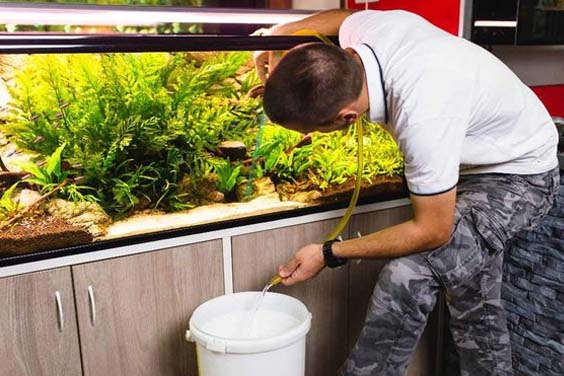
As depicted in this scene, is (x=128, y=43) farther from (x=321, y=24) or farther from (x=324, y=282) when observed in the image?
(x=324, y=282)

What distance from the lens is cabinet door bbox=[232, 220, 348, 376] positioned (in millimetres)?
1957

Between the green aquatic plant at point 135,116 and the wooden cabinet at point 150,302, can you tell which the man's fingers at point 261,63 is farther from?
the wooden cabinet at point 150,302

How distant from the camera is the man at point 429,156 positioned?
5.01 feet

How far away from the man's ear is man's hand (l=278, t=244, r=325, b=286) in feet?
1.35

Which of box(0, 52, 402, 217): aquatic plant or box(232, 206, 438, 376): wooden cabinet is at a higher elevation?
box(0, 52, 402, 217): aquatic plant

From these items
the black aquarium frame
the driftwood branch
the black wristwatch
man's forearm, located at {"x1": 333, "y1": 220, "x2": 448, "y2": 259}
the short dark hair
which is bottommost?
the black wristwatch

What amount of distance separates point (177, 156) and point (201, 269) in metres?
0.38

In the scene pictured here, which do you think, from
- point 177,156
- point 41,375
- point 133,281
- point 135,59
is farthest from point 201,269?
point 135,59

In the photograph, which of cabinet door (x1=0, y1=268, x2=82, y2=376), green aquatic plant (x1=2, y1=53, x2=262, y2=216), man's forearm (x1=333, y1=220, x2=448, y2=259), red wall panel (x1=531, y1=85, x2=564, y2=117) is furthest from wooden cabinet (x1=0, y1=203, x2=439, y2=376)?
red wall panel (x1=531, y1=85, x2=564, y2=117)

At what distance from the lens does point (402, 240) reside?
1.65 m

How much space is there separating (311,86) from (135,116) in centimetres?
55

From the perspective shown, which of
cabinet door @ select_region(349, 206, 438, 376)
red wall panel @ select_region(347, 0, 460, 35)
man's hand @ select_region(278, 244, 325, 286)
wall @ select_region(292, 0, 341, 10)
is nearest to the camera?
man's hand @ select_region(278, 244, 325, 286)

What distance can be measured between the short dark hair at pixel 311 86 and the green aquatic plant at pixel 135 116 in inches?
11.2

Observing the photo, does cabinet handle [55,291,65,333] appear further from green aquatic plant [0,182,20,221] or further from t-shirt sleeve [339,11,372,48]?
t-shirt sleeve [339,11,372,48]
